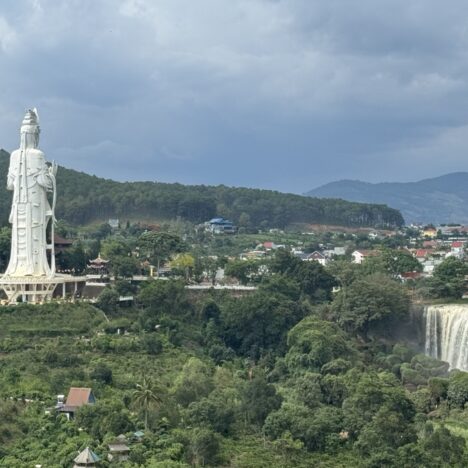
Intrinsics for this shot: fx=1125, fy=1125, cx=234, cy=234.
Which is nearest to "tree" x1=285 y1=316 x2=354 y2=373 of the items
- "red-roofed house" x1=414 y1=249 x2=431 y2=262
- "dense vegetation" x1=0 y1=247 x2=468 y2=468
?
"dense vegetation" x1=0 y1=247 x2=468 y2=468

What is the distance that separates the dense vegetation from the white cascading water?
1.60 metres

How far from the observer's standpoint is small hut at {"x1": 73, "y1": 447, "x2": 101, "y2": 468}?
1275 inches

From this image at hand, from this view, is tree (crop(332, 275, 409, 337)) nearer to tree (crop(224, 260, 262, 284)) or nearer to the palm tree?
tree (crop(224, 260, 262, 284))

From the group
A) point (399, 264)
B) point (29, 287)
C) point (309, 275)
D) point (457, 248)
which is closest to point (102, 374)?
point (29, 287)

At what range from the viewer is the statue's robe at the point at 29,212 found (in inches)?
2176

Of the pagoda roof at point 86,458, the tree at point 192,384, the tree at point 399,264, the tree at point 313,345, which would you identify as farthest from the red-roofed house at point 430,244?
the pagoda roof at point 86,458

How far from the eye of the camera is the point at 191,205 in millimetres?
104062

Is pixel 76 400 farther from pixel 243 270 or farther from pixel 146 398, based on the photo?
pixel 243 270

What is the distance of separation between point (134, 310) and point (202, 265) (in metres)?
10.8

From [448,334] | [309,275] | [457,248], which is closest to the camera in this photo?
[448,334]

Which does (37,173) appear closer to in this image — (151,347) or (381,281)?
(151,347)

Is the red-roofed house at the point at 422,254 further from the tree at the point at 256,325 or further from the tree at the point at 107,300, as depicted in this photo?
the tree at the point at 107,300

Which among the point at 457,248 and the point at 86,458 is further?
the point at 457,248

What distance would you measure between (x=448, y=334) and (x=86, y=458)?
28462 mm
